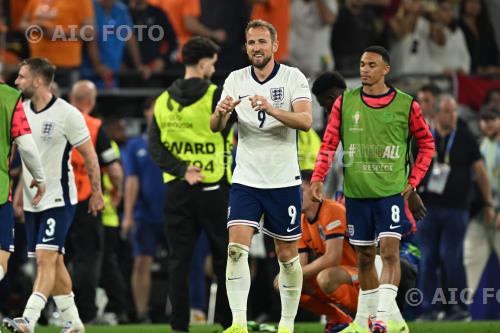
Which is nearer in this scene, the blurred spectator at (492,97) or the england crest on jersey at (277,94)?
the england crest on jersey at (277,94)

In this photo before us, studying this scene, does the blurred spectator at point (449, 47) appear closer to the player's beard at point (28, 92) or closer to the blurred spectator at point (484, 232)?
the blurred spectator at point (484, 232)

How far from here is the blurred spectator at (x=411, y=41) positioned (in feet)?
66.0

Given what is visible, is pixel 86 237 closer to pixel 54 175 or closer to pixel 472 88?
pixel 54 175

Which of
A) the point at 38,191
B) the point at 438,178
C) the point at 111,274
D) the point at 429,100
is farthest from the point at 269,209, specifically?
the point at 429,100

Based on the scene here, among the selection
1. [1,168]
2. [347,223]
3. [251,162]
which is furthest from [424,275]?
[1,168]

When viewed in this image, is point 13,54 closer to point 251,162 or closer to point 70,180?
point 70,180

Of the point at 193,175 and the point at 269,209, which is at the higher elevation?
the point at 193,175

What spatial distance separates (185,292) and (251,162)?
2327 mm

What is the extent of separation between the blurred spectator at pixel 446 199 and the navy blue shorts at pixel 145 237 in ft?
12.0

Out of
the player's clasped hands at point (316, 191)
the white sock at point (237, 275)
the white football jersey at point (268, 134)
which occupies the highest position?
the white football jersey at point (268, 134)

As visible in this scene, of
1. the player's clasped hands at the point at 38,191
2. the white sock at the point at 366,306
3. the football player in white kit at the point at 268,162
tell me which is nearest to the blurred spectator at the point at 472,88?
the white sock at the point at 366,306

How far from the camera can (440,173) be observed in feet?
56.2

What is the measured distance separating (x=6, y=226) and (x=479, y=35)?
11.1 meters

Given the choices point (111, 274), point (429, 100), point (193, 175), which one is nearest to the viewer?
point (193, 175)
